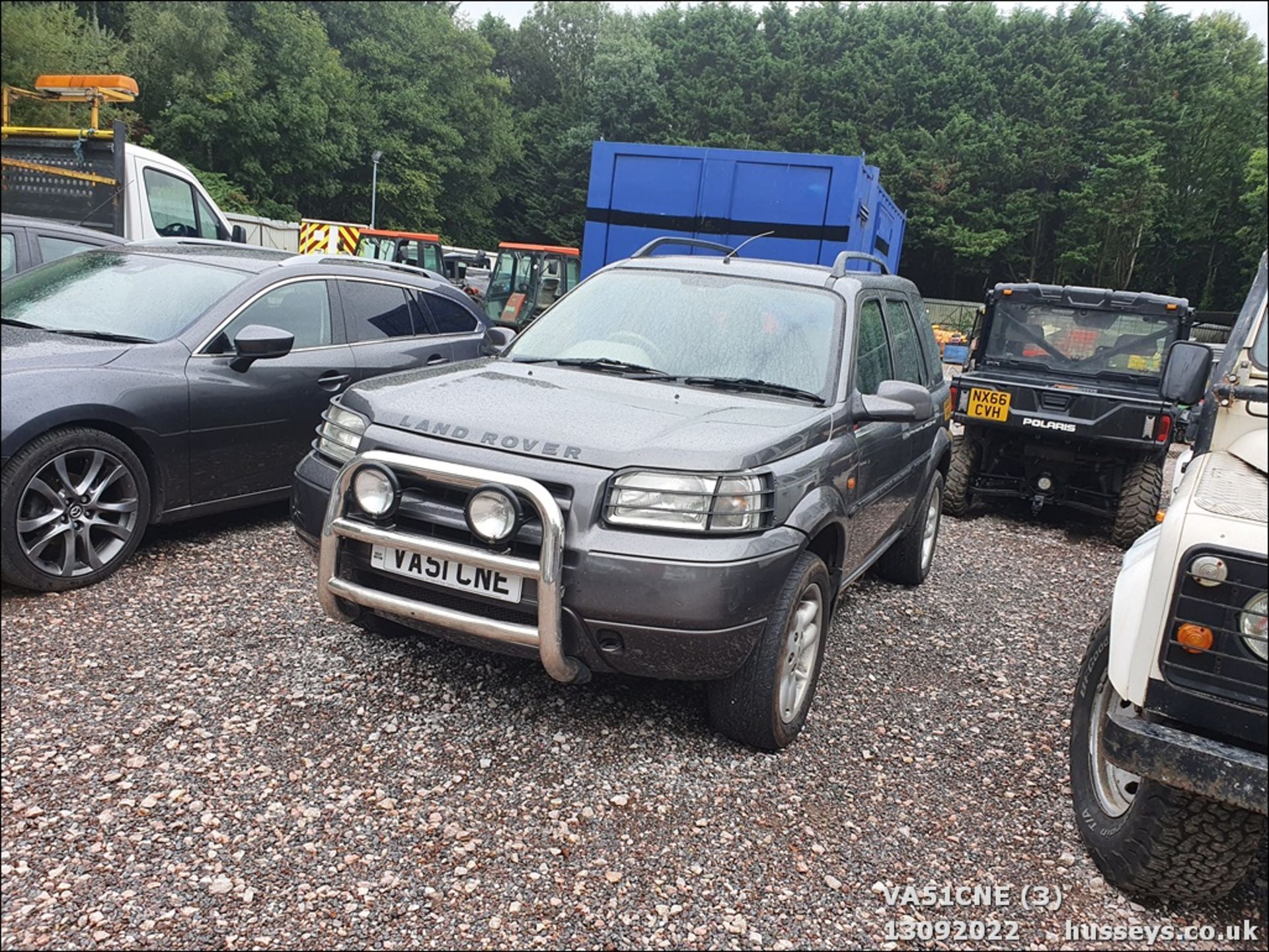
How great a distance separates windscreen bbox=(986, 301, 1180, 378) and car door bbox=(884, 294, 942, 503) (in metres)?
3.56

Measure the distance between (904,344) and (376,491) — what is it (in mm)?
3077

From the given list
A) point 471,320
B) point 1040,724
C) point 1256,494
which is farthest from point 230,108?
point 471,320

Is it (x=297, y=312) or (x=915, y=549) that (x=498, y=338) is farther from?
(x=915, y=549)

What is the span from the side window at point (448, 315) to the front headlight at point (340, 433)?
2.72m

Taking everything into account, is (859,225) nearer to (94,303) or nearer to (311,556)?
(311,556)

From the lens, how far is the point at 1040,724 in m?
3.85

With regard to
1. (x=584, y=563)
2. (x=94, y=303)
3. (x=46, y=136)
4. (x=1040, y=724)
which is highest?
(x=46, y=136)

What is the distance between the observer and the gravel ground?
6.45ft

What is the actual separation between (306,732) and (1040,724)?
9.80 ft

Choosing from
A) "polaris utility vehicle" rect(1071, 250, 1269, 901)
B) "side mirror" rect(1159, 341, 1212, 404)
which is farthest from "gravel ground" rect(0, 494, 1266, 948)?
"side mirror" rect(1159, 341, 1212, 404)

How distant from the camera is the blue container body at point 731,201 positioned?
9.14 metres

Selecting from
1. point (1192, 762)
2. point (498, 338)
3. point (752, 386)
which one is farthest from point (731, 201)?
point (1192, 762)

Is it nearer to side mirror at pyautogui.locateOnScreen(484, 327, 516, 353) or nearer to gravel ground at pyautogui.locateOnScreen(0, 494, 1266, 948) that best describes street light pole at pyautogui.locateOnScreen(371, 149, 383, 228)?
gravel ground at pyautogui.locateOnScreen(0, 494, 1266, 948)

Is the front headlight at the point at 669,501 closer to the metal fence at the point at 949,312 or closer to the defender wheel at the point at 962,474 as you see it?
the defender wheel at the point at 962,474
